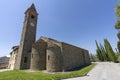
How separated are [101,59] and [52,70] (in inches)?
1376

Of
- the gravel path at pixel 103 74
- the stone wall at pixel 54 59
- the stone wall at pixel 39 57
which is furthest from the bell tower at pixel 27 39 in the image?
the gravel path at pixel 103 74

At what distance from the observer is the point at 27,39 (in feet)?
97.7

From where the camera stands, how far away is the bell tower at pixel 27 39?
2762 centimetres

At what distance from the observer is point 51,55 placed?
1973cm

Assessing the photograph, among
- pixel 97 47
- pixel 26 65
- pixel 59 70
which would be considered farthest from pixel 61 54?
pixel 97 47

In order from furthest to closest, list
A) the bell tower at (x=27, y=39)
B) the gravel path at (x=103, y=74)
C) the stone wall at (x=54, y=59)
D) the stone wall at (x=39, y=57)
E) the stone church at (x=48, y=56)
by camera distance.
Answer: the bell tower at (x=27, y=39), the stone wall at (x=39, y=57), the stone church at (x=48, y=56), the stone wall at (x=54, y=59), the gravel path at (x=103, y=74)

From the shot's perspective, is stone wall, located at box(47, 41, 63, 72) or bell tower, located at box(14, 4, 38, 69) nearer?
stone wall, located at box(47, 41, 63, 72)

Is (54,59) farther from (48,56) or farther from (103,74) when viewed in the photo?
(103,74)

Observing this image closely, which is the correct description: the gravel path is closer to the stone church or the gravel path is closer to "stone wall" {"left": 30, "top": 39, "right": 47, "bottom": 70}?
the stone church

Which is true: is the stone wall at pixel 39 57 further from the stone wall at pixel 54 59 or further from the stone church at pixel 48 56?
the stone wall at pixel 54 59

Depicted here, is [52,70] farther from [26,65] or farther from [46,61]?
[26,65]

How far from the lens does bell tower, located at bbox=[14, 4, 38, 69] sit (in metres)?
27.6

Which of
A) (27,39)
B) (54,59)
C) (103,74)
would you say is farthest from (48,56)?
(27,39)

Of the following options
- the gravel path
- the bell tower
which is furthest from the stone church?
the gravel path
